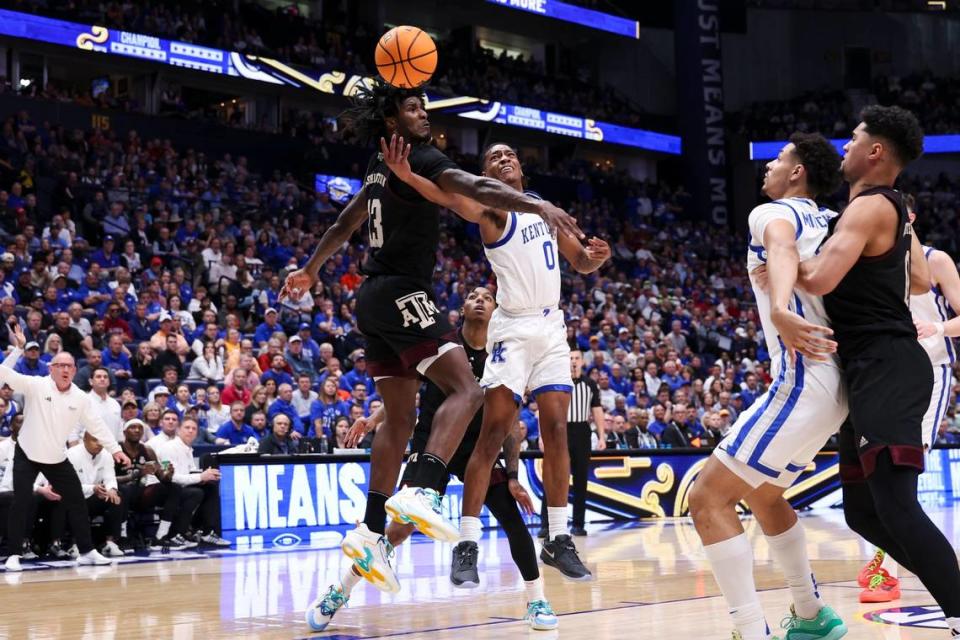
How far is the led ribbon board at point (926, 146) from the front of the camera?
35062mm

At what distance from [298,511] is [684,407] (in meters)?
7.07

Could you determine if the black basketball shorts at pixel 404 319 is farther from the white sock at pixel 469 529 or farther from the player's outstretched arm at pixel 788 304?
the player's outstretched arm at pixel 788 304

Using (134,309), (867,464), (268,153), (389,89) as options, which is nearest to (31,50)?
(268,153)

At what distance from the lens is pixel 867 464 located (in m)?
4.17

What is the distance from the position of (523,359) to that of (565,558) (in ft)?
3.62

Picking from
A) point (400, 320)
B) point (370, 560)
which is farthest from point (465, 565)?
point (400, 320)

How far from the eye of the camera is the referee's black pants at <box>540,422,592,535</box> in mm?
11727

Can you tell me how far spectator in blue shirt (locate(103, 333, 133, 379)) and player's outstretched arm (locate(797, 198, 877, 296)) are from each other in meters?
10.9

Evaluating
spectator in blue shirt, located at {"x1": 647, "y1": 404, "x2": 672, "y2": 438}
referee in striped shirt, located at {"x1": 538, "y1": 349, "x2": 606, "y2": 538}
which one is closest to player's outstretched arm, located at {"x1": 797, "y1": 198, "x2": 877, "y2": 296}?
referee in striped shirt, located at {"x1": 538, "y1": 349, "x2": 606, "y2": 538}

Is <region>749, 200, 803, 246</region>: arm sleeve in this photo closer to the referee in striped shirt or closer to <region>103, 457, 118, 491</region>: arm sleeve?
the referee in striped shirt

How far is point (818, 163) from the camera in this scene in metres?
4.77

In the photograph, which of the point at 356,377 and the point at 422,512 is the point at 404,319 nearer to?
the point at 422,512

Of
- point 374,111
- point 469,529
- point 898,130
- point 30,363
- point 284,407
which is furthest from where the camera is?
point 284,407

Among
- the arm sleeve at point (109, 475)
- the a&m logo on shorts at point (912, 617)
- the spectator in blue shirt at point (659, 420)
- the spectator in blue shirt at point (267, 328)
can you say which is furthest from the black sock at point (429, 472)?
the spectator in blue shirt at point (659, 420)
